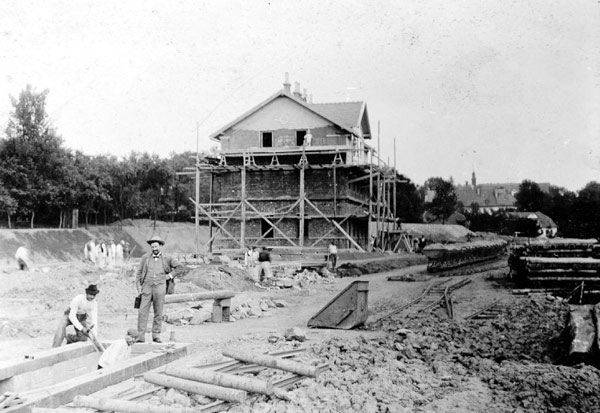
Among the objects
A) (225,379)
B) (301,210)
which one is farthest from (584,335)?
(301,210)

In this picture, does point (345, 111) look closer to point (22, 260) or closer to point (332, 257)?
point (332, 257)

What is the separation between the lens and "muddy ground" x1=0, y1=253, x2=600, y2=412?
720 centimetres

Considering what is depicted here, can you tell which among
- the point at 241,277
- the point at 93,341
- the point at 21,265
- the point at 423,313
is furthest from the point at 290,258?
the point at 93,341

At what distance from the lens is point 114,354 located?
8805 mm

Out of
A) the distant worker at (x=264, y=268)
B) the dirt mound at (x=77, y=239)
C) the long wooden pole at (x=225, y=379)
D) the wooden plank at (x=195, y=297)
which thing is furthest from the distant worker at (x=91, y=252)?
the long wooden pole at (x=225, y=379)

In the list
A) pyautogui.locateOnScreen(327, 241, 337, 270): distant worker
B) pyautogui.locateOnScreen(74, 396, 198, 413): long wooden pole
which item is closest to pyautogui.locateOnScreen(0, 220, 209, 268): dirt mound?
pyautogui.locateOnScreen(327, 241, 337, 270): distant worker

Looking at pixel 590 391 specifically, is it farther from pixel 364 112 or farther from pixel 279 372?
pixel 364 112

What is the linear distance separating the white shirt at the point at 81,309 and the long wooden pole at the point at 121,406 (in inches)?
110

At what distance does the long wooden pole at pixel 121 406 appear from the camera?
5.91m

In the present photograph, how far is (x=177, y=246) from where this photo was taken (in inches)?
1962

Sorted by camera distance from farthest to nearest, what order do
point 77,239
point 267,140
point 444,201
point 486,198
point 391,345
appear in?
1. point 486,198
2. point 444,201
3. point 77,239
4. point 267,140
5. point 391,345

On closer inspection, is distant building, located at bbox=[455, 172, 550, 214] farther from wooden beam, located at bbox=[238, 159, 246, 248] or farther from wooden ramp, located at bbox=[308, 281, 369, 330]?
wooden ramp, located at bbox=[308, 281, 369, 330]

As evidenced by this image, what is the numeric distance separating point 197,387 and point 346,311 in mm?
5984

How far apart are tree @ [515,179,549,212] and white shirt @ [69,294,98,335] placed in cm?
8930
